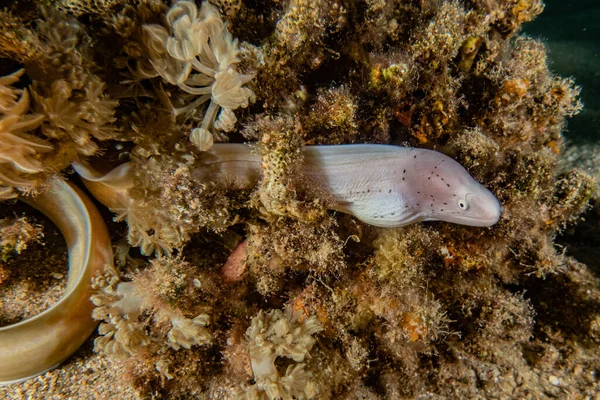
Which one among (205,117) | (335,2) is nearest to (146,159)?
(205,117)

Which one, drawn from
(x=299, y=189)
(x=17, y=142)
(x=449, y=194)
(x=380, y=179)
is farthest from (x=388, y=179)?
(x=17, y=142)

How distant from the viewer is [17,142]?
2.40m

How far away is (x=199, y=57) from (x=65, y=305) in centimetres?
278

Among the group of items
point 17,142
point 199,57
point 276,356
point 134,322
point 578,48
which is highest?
point 199,57

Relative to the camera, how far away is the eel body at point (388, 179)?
10.4 ft

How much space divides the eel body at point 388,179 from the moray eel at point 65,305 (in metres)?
1.51

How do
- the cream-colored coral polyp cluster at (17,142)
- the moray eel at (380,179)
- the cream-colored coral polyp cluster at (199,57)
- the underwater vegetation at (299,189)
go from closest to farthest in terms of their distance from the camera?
the cream-colored coral polyp cluster at (17,142) < the cream-colored coral polyp cluster at (199,57) < the underwater vegetation at (299,189) < the moray eel at (380,179)

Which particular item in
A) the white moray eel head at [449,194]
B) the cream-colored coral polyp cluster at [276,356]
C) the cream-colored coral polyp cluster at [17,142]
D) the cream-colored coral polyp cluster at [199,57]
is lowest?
the cream-colored coral polyp cluster at [276,356]

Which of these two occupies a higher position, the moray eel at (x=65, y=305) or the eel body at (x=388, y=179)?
the eel body at (x=388, y=179)

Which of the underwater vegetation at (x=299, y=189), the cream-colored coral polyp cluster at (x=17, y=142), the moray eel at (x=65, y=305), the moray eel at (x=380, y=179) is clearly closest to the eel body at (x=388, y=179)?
the moray eel at (x=380, y=179)

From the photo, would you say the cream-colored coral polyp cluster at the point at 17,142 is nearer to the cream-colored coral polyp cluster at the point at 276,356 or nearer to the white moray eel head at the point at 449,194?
the cream-colored coral polyp cluster at the point at 276,356

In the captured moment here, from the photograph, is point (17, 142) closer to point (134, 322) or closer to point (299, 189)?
point (134, 322)

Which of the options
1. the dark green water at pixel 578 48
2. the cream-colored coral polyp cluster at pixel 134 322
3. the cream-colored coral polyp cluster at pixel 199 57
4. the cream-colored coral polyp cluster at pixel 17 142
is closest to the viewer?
the cream-colored coral polyp cluster at pixel 17 142

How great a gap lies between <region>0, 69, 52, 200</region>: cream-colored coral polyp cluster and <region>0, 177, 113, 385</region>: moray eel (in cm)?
34
